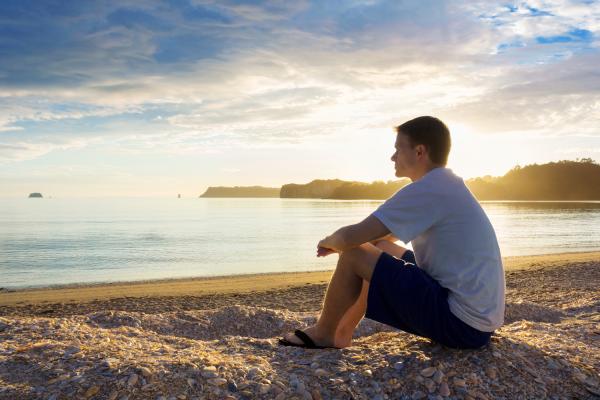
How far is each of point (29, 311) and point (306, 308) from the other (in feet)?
18.7

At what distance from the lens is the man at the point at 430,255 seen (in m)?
3.35

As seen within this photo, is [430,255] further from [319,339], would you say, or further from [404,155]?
[319,339]

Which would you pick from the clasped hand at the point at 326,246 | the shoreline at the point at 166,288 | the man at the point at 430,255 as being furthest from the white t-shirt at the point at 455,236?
the shoreline at the point at 166,288

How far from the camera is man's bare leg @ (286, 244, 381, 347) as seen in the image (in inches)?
143

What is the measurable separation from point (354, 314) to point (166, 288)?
10393mm

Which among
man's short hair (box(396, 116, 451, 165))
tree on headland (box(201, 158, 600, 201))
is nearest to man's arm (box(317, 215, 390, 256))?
man's short hair (box(396, 116, 451, 165))

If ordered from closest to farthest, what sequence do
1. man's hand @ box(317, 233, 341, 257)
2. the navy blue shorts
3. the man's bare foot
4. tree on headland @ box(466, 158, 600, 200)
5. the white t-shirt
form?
the white t-shirt
the navy blue shorts
man's hand @ box(317, 233, 341, 257)
the man's bare foot
tree on headland @ box(466, 158, 600, 200)

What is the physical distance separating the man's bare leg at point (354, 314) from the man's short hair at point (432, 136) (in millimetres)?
858

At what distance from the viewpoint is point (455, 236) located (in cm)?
342

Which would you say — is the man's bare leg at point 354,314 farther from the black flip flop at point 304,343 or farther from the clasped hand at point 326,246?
the clasped hand at point 326,246

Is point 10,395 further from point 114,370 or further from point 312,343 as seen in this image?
point 312,343

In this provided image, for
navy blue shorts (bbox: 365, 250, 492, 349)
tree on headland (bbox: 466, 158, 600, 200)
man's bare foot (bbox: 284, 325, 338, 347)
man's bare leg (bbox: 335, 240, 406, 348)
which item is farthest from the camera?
tree on headland (bbox: 466, 158, 600, 200)

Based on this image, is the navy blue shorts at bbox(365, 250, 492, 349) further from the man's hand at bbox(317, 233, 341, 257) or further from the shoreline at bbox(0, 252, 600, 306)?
the shoreline at bbox(0, 252, 600, 306)

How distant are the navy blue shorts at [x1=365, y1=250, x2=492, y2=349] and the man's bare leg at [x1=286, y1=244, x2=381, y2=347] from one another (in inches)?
3.4
